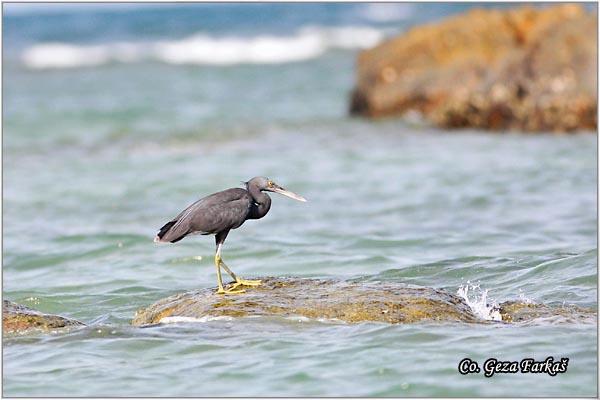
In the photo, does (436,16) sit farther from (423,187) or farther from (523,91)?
(423,187)

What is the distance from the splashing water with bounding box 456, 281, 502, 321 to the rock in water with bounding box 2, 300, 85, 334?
2.45 metres

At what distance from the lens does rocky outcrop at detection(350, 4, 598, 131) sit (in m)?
14.8

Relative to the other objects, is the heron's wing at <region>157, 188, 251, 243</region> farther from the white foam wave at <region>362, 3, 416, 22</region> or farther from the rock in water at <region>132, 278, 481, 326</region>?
the white foam wave at <region>362, 3, 416, 22</region>

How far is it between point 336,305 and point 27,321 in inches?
74.5

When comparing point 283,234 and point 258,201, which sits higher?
point 258,201

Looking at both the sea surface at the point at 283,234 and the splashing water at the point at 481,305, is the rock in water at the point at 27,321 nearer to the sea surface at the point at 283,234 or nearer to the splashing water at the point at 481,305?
the sea surface at the point at 283,234

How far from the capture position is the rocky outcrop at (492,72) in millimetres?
14805

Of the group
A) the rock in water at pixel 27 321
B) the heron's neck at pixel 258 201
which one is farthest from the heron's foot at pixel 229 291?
the rock in water at pixel 27 321

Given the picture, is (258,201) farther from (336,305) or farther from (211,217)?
(336,305)

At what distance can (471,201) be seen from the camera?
1154 centimetres

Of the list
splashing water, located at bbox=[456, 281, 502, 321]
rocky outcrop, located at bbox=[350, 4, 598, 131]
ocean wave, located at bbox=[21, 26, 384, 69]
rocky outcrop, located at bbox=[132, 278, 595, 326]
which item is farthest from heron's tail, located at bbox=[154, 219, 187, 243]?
ocean wave, located at bbox=[21, 26, 384, 69]

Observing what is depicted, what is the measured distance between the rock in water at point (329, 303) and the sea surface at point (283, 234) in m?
0.11

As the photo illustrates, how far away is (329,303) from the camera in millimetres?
6395

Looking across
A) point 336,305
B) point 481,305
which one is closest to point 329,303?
point 336,305
